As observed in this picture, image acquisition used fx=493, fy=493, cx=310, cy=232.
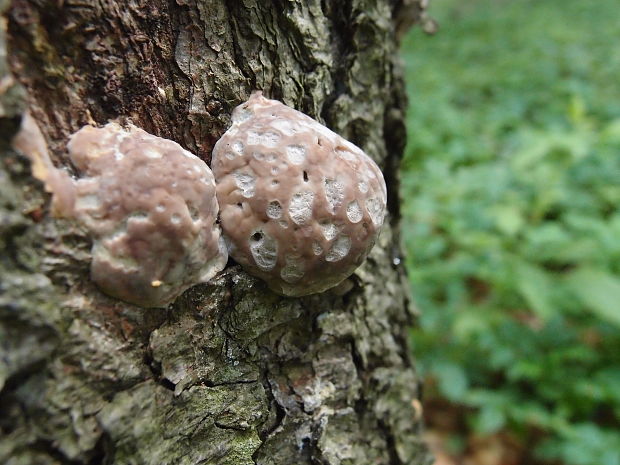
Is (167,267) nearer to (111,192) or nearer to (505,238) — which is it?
(111,192)

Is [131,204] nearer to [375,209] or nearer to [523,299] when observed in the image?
[375,209]

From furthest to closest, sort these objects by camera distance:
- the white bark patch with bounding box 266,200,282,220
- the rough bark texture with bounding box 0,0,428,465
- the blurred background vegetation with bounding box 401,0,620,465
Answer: the blurred background vegetation with bounding box 401,0,620,465 < the white bark patch with bounding box 266,200,282,220 < the rough bark texture with bounding box 0,0,428,465

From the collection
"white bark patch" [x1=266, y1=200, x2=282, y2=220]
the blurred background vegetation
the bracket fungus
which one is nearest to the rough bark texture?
the bracket fungus

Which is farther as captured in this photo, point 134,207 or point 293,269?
point 293,269

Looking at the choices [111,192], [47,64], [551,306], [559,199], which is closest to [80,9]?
[47,64]

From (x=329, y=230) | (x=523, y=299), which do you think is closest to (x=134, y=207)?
(x=329, y=230)

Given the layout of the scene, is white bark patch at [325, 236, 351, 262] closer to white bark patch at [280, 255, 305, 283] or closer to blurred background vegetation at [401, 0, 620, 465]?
white bark patch at [280, 255, 305, 283]

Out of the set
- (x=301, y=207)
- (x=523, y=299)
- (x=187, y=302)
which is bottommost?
(x=523, y=299)
